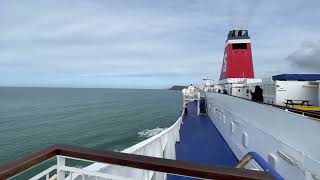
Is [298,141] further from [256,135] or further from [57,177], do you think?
[57,177]

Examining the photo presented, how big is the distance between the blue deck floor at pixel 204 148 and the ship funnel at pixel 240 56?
6.54 metres

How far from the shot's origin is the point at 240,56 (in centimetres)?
1941

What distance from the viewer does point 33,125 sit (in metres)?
30.3

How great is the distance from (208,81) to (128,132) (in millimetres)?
10808

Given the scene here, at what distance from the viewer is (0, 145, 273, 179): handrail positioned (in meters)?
1.48

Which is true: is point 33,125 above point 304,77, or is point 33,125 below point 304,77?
below

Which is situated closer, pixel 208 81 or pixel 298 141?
pixel 298 141

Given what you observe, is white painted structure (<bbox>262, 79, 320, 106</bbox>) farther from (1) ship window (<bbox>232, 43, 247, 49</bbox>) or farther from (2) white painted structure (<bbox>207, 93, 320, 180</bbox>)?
(1) ship window (<bbox>232, 43, 247, 49</bbox>)

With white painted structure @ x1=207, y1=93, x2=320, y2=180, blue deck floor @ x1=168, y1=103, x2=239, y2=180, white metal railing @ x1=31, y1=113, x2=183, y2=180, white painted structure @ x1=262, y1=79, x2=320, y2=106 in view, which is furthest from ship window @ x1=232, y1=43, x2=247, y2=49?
white metal railing @ x1=31, y1=113, x2=183, y2=180

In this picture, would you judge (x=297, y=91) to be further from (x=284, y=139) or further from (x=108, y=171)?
(x=108, y=171)

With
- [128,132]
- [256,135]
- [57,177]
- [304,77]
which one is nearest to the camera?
[57,177]

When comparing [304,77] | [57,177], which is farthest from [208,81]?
[57,177]

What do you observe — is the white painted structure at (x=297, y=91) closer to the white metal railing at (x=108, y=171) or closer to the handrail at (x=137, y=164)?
the white metal railing at (x=108, y=171)

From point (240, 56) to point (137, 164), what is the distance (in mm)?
18807
